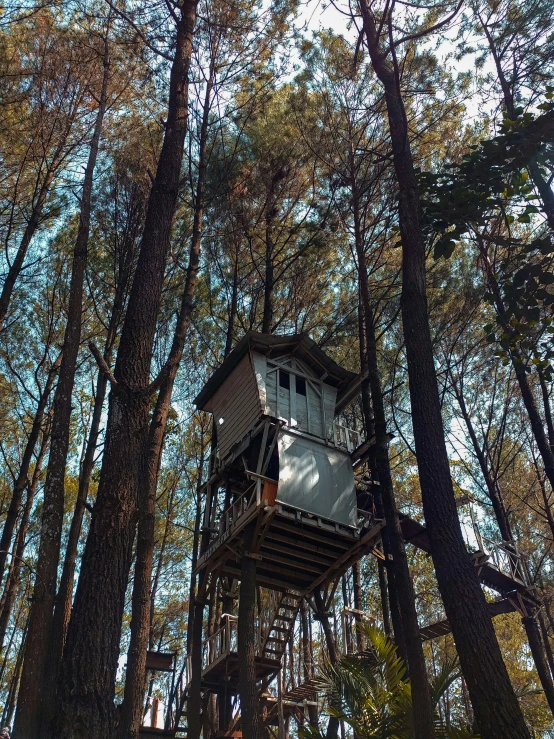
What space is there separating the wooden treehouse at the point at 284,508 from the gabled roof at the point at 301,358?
0.02m

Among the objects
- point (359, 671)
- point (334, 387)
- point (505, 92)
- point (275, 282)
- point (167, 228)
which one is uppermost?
point (505, 92)

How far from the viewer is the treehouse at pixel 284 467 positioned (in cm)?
1216

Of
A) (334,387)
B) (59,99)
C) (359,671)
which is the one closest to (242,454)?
(334,387)

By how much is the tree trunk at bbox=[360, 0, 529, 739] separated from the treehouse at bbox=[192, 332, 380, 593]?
16.6ft

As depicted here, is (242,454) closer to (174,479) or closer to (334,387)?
(334,387)

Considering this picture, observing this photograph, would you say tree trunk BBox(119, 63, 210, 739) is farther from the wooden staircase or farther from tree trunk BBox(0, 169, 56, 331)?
the wooden staircase

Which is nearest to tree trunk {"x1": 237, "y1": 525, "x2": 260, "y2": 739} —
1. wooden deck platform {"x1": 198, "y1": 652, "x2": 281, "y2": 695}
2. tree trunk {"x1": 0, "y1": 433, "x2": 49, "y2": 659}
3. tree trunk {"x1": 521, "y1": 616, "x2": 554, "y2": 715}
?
wooden deck platform {"x1": 198, "y1": 652, "x2": 281, "y2": 695}

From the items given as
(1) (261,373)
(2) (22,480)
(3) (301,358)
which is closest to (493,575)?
(3) (301,358)

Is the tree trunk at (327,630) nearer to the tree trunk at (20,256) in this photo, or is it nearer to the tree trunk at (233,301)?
the tree trunk at (233,301)

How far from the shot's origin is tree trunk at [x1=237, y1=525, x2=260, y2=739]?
9273mm

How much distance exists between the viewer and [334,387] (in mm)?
14641

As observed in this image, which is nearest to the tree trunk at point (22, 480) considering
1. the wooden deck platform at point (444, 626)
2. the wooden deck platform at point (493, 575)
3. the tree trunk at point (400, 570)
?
the tree trunk at point (400, 570)

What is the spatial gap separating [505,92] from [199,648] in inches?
496

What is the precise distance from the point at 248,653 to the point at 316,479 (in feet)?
11.8
